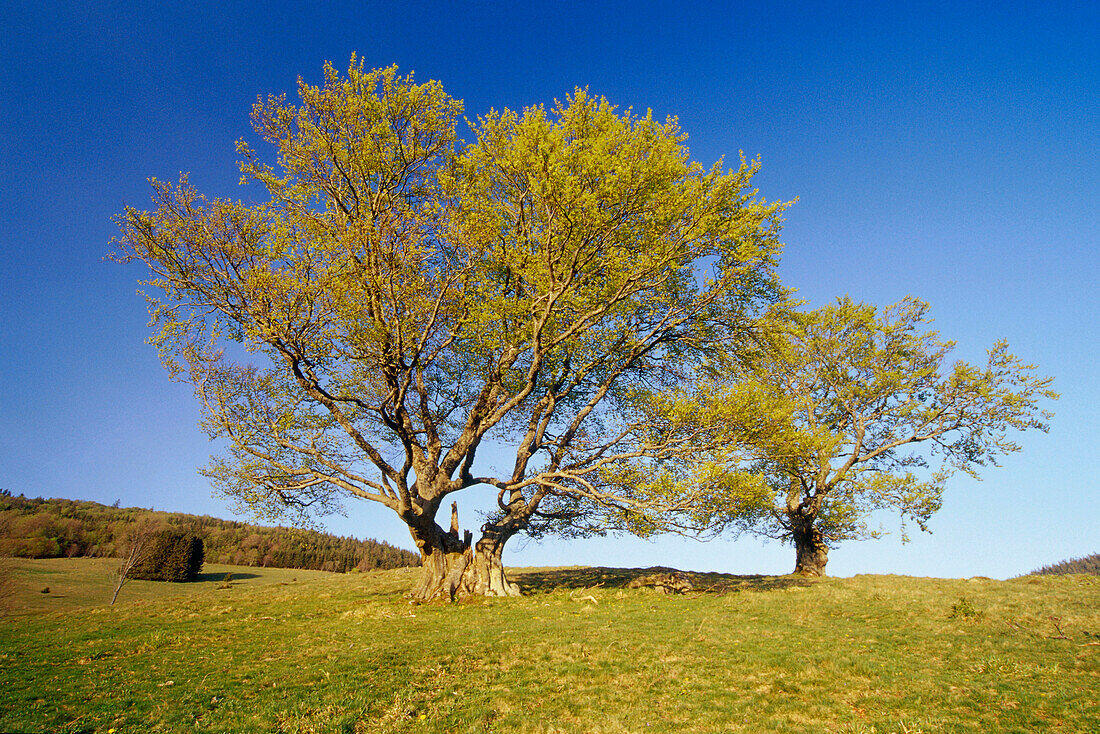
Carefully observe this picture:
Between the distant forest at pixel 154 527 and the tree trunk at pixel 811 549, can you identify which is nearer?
the tree trunk at pixel 811 549

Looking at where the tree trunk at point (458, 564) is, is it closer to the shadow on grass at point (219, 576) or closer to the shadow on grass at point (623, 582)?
the shadow on grass at point (623, 582)

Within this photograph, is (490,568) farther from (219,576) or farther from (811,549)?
(219,576)

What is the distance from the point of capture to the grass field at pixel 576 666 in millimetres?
7770

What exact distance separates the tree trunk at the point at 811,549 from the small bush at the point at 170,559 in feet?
130

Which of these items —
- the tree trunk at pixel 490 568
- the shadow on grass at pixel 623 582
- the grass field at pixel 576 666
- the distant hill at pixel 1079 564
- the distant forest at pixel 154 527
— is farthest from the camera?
the distant hill at pixel 1079 564

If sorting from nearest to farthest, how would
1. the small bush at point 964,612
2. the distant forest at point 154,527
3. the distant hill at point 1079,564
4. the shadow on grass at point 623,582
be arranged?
the small bush at point 964,612 → the shadow on grass at point 623,582 → the distant forest at point 154,527 → the distant hill at point 1079,564

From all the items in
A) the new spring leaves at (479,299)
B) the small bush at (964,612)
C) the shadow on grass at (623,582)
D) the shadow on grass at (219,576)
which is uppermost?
the new spring leaves at (479,299)

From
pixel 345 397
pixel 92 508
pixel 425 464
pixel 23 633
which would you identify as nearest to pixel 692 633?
pixel 425 464

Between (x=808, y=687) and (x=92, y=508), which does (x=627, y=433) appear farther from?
(x=92, y=508)

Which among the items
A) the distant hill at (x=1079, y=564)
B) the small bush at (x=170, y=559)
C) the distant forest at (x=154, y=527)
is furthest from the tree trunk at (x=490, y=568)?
the distant hill at (x=1079, y=564)

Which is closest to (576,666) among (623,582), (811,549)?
(623,582)

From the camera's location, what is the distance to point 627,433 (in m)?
20.7

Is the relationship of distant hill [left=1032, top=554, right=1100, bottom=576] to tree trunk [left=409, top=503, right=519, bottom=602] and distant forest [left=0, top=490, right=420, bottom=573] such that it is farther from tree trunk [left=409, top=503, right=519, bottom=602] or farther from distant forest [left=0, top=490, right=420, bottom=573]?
distant forest [left=0, top=490, right=420, bottom=573]

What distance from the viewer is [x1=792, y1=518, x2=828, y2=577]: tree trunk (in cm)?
3045
